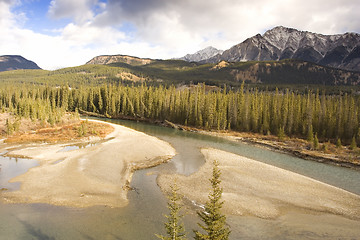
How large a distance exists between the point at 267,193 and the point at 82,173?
2319 cm

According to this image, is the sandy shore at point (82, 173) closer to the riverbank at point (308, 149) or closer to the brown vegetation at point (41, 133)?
the brown vegetation at point (41, 133)

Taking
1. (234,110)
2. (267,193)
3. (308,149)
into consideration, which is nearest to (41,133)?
(267,193)

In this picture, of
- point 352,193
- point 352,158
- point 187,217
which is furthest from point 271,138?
point 187,217

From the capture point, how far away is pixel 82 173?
28344 mm

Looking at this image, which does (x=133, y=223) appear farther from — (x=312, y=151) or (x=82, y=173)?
(x=312, y=151)

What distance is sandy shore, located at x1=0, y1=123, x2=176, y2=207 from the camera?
21.8m

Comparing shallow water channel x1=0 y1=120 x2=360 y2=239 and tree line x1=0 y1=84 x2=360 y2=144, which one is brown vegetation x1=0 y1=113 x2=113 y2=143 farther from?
shallow water channel x1=0 y1=120 x2=360 y2=239

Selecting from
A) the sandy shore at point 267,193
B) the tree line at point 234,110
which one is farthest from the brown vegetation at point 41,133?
the sandy shore at point 267,193

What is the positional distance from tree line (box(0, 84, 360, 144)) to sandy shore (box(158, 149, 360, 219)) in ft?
112

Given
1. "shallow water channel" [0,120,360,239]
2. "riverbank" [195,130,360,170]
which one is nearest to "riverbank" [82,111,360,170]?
"riverbank" [195,130,360,170]

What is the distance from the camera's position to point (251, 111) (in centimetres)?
7562

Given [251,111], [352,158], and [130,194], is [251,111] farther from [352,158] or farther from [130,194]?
[130,194]

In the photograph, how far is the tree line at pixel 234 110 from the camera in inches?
2457

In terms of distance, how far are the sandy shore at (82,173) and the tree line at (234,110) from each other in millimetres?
33256
